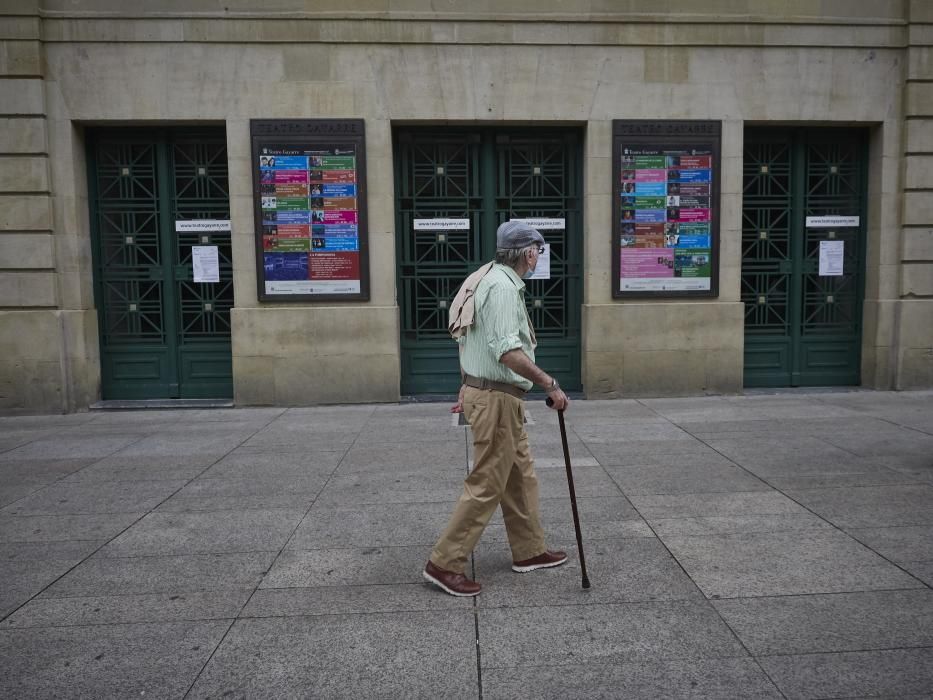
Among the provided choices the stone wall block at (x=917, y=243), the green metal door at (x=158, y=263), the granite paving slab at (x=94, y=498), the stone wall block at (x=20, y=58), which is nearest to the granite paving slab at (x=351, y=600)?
the granite paving slab at (x=94, y=498)

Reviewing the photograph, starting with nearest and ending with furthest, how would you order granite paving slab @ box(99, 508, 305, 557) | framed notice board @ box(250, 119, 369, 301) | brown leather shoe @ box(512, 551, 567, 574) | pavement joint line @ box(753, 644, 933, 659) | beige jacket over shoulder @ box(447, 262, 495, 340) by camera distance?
pavement joint line @ box(753, 644, 933, 659)
beige jacket over shoulder @ box(447, 262, 495, 340)
brown leather shoe @ box(512, 551, 567, 574)
granite paving slab @ box(99, 508, 305, 557)
framed notice board @ box(250, 119, 369, 301)

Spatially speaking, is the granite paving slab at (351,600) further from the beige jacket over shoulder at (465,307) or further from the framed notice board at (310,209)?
the framed notice board at (310,209)

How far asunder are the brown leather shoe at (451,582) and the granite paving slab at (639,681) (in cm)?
75

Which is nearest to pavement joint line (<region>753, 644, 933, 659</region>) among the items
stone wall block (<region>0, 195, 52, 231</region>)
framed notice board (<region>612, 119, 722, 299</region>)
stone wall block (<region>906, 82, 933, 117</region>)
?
framed notice board (<region>612, 119, 722, 299</region>)

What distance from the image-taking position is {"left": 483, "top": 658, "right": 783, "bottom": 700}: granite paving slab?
9.64ft

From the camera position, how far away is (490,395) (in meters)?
3.91

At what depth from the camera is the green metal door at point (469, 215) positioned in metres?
9.95

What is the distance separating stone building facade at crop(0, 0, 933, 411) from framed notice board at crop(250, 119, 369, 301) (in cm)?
14

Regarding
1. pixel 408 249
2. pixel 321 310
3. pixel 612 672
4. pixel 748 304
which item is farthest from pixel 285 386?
pixel 612 672

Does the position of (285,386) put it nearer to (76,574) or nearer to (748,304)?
(76,574)

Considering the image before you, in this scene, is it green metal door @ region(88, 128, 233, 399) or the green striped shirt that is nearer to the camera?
the green striped shirt

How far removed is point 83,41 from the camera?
9.21 metres

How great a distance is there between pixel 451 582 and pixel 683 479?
2.81 metres

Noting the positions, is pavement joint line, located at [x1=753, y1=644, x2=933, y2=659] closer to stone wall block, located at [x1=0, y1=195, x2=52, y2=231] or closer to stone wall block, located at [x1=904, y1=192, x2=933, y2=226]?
Result: stone wall block, located at [x1=904, y1=192, x2=933, y2=226]
